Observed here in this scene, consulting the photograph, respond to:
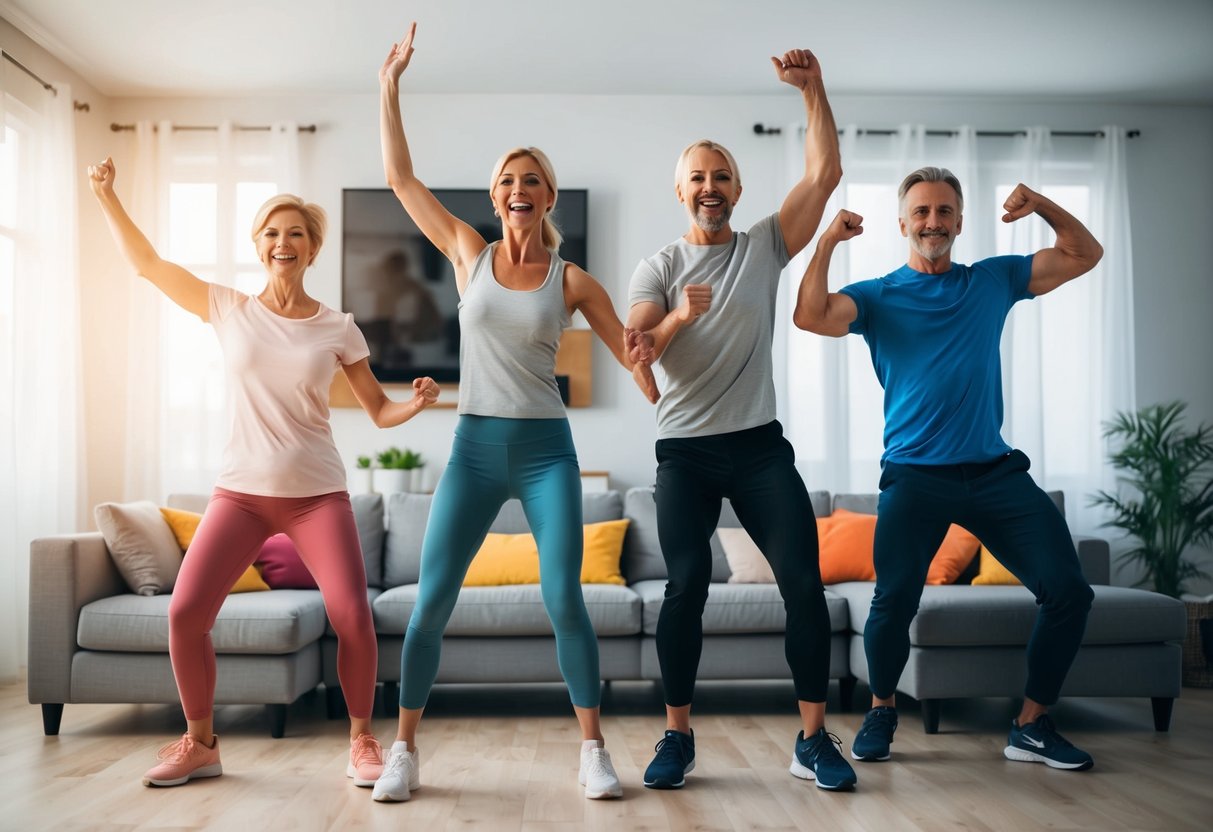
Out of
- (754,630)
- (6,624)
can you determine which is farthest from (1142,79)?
(6,624)

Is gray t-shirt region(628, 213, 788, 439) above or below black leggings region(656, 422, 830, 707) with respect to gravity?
above

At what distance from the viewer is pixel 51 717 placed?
3.29m

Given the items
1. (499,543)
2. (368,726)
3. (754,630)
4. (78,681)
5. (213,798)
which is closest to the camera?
(213,798)

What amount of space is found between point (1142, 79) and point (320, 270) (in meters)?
4.46

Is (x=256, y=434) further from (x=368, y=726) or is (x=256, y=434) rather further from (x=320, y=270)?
(x=320, y=270)

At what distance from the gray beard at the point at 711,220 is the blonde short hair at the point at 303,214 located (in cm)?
100

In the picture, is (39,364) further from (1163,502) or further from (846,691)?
(1163,502)

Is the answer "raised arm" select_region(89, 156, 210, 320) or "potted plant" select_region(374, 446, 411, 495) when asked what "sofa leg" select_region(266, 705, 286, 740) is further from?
"potted plant" select_region(374, 446, 411, 495)

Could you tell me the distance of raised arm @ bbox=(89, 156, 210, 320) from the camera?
8.68 feet

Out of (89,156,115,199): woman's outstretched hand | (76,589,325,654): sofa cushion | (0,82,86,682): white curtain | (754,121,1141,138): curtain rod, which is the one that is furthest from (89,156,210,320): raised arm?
(754,121,1141,138): curtain rod

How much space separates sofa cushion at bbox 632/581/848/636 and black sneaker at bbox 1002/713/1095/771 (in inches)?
32.9

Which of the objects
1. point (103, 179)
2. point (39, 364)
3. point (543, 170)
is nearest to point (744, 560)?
point (543, 170)

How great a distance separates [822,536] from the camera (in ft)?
13.4

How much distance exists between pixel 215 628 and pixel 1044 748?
2528mm
